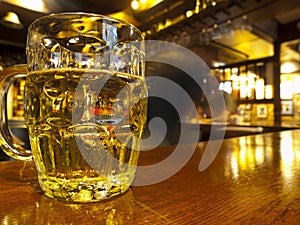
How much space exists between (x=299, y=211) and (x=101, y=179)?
8.0 inches

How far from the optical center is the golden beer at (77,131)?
0.87 ft

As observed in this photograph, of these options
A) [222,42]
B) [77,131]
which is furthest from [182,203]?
[222,42]

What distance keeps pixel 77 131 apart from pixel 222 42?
5238mm

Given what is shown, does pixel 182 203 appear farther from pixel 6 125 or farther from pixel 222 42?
pixel 222 42

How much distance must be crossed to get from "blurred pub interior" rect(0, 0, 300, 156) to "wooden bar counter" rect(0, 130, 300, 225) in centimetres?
97

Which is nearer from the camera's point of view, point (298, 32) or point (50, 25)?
point (50, 25)

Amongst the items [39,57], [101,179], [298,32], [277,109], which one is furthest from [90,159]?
[277,109]

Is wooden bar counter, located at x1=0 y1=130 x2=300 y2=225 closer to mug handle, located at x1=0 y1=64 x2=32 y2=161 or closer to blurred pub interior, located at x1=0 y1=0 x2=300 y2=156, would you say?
mug handle, located at x1=0 y1=64 x2=32 y2=161

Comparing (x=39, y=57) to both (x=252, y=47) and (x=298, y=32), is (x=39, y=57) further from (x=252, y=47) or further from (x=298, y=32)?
(x=252, y=47)

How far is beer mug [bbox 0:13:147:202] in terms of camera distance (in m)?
0.27

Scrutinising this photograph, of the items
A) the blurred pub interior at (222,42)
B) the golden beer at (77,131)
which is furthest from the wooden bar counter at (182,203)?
the blurred pub interior at (222,42)

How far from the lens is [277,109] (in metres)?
5.19

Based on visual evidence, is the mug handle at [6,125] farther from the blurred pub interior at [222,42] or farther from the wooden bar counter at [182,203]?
the blurred pub interior at [222,42]

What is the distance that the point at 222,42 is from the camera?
5.03 metres
